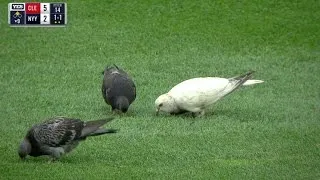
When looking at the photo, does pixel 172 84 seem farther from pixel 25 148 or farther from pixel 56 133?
pixel 25 148

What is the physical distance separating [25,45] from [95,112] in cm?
407

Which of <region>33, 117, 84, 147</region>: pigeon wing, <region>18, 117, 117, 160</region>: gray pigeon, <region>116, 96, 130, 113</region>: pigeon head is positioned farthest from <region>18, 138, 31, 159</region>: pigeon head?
<region>116, 96, 130, 113</region>: pigeon head

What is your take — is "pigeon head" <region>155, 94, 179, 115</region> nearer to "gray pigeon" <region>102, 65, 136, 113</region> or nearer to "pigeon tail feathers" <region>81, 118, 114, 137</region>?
"gray pigeon" <region>102, 65, 136, 113</region>

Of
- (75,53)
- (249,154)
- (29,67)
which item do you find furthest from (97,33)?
(249,154)

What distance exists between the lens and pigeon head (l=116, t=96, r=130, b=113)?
39.6 ft

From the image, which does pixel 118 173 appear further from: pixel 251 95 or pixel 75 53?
pixel 75 53

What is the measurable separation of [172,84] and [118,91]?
6.50ft

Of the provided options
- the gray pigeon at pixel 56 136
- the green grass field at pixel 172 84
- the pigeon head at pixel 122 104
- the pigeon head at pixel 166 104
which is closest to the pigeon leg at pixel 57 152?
the gray pigeon at pixel 56 136

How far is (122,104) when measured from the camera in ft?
39.6

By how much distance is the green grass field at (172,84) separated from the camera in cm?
987

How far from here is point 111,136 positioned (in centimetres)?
1115

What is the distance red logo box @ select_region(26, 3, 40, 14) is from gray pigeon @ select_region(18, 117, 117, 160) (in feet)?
20.9
